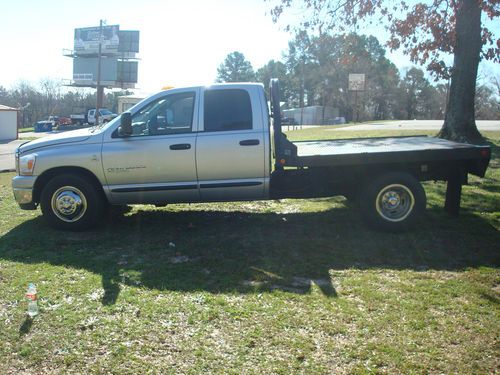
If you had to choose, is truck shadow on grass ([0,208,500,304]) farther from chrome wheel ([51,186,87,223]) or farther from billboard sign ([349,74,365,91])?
billboard sign ([349,74,365,91])

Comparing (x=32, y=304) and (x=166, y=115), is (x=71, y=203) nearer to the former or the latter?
(x=166, y=115)

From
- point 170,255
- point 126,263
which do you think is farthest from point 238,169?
point 126,263

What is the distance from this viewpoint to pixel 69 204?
21.9 feet

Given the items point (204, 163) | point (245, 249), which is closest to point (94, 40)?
point (204, 163)

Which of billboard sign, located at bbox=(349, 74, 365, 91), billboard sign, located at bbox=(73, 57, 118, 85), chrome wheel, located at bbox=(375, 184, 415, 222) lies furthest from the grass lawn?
billboard sign, located at bbox=(73, 57, 118, 85)

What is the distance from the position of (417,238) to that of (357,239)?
801 millimetres

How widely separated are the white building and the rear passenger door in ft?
113

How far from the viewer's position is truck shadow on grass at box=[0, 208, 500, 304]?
4930 millimetres

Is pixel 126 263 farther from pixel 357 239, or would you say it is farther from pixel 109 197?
pixel 357 239

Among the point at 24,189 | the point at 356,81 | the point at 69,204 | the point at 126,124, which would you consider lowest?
the point at 69,204

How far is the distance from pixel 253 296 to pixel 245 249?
56.1 inches

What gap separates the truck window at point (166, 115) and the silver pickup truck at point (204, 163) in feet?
0.05

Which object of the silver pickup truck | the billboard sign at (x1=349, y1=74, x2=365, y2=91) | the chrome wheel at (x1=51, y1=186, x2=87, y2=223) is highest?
the billboard sign at (x1=349, y1=74, x2=365, y2=91)

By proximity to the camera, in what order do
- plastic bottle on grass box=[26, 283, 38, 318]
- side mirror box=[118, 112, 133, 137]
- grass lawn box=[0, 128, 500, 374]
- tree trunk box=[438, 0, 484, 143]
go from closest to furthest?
grass lawn box=[0, 128, 500, 374], plastic bottle on grass box=[26, 283, 38, 318], side mirror box=[118, 112, 133, 137], tree trunk box=[438, 0, 484, 143]
